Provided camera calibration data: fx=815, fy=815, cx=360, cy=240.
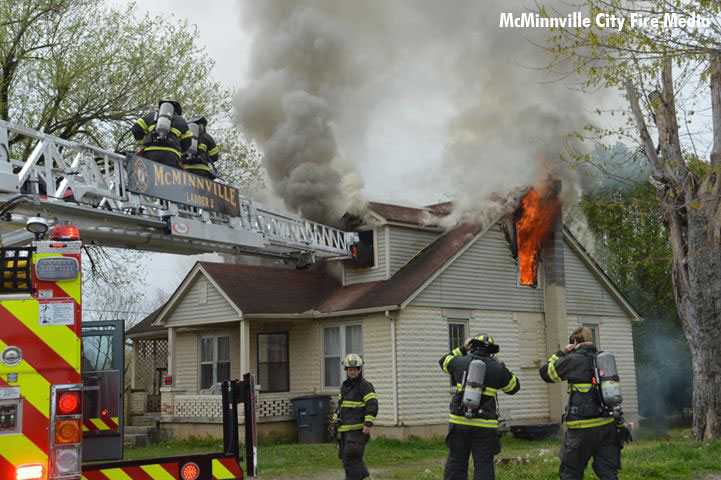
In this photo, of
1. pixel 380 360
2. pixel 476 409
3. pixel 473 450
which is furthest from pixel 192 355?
pixel 476 409

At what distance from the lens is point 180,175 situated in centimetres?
1164

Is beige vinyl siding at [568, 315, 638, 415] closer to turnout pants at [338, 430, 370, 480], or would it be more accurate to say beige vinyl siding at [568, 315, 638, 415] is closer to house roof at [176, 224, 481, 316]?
house roof at [176, 224, 481, 316]

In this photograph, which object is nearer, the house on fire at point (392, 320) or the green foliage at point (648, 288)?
the house on fire at point (392, 320)

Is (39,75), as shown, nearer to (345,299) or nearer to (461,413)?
(345,299)

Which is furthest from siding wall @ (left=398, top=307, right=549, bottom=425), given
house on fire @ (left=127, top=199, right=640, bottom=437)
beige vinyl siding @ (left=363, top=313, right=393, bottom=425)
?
beige vinyl siding @ (left=363, top=313, right=393, bottom=425)

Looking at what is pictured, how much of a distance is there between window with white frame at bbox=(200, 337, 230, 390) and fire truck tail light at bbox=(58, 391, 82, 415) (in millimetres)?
15449

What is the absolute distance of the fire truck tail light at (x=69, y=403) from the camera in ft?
15.3

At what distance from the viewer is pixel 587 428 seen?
24.8 ft

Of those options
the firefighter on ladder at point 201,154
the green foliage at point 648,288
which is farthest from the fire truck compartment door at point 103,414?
the green foliage at point 648,288

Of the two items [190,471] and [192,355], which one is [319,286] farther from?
[190,471]

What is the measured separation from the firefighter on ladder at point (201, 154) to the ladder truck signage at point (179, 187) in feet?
0.88

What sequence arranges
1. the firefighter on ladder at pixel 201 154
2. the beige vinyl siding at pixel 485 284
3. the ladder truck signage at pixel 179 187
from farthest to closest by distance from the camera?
the beige vinyl siding at pixel 485 284
the firefighter on ladder at pixel 201 154
the ladder truck signage at pixel 179 187

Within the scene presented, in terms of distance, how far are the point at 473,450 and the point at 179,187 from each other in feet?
19.9

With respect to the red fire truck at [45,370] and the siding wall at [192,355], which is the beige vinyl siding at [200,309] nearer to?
the siding wall at [192,355]
